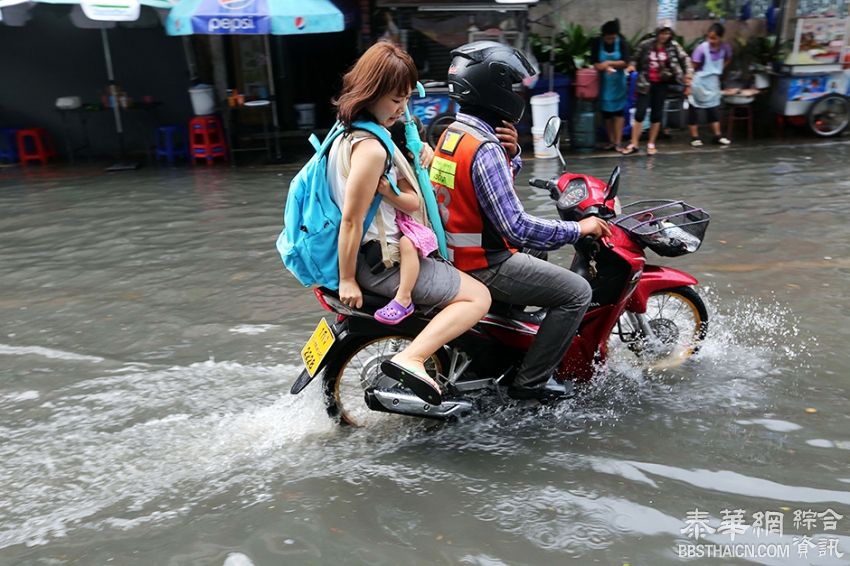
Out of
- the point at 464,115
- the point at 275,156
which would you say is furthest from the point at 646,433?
the point at 275,156

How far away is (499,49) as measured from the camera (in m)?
3.37

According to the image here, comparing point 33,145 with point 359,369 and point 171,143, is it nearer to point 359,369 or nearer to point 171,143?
point 171,143

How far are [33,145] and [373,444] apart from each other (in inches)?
428

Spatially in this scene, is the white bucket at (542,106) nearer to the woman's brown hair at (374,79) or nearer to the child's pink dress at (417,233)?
the child's pink dress at (417,233)

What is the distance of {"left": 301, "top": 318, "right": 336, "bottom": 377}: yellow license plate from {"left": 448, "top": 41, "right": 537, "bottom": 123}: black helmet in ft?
4.03

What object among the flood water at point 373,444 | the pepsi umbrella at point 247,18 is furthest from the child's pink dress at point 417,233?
the pepsi umbrella at point 247,18

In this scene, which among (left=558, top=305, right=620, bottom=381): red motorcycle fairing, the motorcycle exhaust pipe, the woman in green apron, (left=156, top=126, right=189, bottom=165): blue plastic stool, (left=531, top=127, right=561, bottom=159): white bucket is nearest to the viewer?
the motorcycle exhaust pipe

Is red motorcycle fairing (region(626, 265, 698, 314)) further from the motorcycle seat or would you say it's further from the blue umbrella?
the blue umbrella

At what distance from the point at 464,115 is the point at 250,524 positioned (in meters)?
2.00

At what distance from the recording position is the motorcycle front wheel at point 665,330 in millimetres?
4241

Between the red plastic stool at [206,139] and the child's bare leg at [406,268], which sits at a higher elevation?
the child's bare leg at [406,268]

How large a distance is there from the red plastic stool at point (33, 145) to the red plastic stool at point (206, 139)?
246cm

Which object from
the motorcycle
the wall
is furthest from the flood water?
the wall

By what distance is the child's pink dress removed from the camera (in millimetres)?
3314
